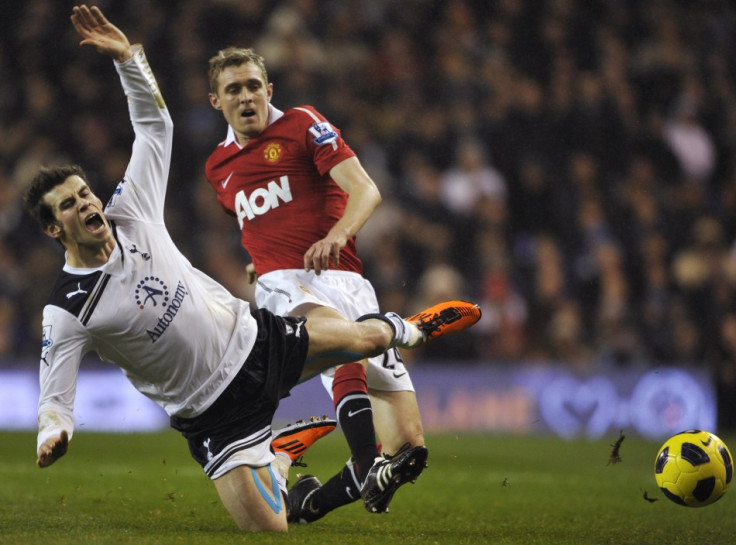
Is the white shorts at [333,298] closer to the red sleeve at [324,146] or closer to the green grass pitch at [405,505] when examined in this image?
the red sleeve at [324,146]

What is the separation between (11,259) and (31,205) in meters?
7.70

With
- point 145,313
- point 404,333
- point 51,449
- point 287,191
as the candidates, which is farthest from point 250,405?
point 287,191

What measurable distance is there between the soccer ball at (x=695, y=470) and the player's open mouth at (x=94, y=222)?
3.06 meters

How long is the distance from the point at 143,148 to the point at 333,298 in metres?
1.32

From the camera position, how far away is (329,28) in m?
14.7

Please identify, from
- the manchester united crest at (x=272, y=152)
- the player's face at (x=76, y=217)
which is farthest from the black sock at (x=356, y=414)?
the player's face at (x=76, y=217)

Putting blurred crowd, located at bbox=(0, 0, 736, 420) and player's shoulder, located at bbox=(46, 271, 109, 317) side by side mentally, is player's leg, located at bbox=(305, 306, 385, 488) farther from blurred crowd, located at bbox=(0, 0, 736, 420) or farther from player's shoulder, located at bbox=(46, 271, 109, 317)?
blurred crowd, located at bbox=(0, 0, 736, 420)

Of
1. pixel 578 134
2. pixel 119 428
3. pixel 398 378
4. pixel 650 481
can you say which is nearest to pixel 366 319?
pixel 398 378

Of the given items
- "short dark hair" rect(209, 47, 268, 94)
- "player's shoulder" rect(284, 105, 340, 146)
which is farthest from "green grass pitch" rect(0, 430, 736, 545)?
"short dark hair" rect(209, 47, 268, 94)

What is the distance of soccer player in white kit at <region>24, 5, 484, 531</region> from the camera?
16.3 ft

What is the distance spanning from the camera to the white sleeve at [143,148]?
5.29 metres

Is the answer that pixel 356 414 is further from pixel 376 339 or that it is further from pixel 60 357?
pixel 60 357

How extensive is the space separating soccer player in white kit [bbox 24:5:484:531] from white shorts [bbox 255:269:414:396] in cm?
40

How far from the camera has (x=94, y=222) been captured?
16.5 ft
